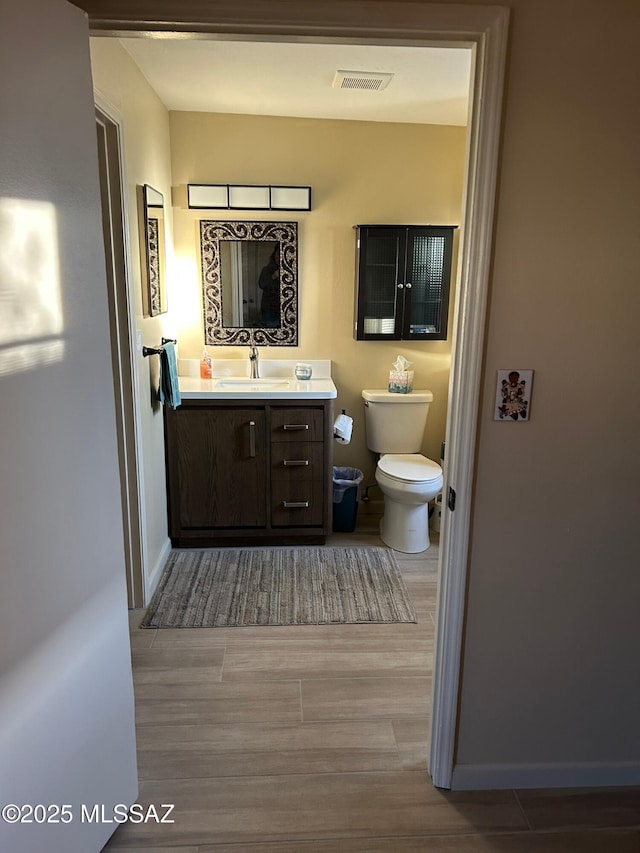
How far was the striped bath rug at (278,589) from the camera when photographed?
8.82ft

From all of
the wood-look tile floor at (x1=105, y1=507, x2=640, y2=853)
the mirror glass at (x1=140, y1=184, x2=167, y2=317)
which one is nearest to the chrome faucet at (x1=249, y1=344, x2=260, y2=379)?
the mirror glass at (x1=140, y1=184, x2=167, y2=317)

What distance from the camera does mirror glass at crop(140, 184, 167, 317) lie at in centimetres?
269

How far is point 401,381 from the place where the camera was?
3.62 m

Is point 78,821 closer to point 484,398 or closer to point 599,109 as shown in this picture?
point 484,398

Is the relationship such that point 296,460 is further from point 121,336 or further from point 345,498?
point 121,336

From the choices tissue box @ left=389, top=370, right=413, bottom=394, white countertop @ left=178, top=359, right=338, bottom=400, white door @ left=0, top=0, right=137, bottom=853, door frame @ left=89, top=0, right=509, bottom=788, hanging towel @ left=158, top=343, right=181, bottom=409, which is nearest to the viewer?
white door @ left=0, top=0, right=137, bottom=853

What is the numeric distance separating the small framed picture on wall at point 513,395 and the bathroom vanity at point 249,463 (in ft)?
5.41

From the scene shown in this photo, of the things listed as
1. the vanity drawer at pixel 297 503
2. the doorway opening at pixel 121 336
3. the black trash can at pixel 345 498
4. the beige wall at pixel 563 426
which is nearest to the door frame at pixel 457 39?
the beige wall at pixel 563 426

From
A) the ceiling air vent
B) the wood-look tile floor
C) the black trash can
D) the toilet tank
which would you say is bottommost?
the wood-look tile floor

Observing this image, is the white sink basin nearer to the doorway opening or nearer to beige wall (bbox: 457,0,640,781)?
the doorway opening

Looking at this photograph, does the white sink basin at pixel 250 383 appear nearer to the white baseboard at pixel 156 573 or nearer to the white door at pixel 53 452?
the white baseboard at pixel 156 573

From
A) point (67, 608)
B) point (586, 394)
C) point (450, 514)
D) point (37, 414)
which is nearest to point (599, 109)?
point (586, 394)

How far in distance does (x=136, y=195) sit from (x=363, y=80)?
1.18 meters

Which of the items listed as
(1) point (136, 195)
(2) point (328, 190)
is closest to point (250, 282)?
(2) point (328, 190)
